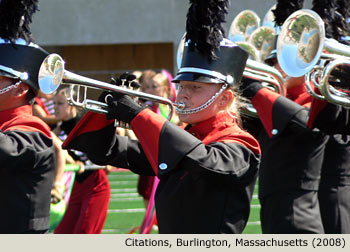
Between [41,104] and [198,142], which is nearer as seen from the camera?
[198,142]

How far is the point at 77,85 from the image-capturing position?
346 cm

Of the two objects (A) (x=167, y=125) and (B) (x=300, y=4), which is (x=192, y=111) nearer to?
(A) (x=167, y=125)

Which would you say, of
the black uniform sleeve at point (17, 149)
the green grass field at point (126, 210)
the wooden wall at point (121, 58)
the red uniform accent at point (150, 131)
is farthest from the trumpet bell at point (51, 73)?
the wooden wall at point (121, 58)

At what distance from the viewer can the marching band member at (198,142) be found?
3.15 metres

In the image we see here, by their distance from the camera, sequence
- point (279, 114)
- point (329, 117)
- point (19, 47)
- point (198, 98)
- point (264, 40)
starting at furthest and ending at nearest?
point (264, 40)
point (279, 114)
point (329, 117)
point (19, 47)
point (198, 98)

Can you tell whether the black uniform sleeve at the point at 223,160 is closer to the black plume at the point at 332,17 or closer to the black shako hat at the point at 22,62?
the black shako hat at the point at 22,62

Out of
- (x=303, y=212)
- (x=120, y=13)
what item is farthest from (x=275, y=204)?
(x=120, y=13)

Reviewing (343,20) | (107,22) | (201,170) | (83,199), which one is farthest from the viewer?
(107,22)

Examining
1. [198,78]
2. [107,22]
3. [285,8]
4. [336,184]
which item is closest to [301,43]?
[198,78]

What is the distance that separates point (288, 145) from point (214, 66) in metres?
1.77

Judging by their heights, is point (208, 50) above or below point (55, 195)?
above

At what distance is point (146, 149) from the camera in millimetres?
3197

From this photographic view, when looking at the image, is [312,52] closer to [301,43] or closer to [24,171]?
[301,43]

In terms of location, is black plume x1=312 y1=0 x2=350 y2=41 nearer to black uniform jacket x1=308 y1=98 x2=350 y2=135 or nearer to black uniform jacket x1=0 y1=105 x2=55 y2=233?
black uniform jacket x1=308 y1=98 x2=350 y2=135
